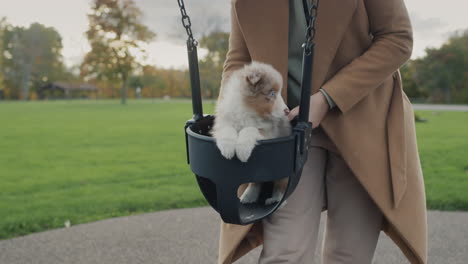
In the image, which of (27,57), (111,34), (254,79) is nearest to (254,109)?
(254,79)

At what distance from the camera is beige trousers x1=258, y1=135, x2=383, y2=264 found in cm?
215

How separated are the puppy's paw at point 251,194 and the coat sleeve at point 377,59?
1.93ft

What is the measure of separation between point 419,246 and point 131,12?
47.2m

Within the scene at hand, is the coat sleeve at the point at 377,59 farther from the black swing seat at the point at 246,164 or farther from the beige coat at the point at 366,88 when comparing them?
the black swing seat at the point at 246,164

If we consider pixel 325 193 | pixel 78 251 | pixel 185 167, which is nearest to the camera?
pixel 325 193

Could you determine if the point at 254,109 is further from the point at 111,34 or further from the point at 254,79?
the point at 111,34

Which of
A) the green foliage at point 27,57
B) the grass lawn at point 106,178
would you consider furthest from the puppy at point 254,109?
the green foliage at point 27,57

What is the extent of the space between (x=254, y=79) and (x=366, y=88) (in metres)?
0.62

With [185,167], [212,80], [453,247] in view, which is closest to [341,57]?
[453,247]

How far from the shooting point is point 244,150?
5.15ft

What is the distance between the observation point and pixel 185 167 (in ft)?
27.8

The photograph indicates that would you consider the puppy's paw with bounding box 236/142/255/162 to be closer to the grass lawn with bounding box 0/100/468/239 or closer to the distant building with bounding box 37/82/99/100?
the grass lawn with bounding box 0/100/468/239

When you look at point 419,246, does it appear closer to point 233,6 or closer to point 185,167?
point 233,6

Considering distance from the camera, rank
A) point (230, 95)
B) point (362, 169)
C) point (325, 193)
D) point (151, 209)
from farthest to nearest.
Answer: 1. point (151, 209)
2. point (325, 193)
3. point (362, 169)
4. point (230, 95)
